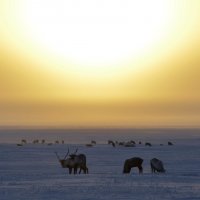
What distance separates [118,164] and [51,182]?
1610cm

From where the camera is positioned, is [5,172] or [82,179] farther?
[5,172]

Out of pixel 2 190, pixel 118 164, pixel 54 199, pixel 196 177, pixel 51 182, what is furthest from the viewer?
pixel 118 164

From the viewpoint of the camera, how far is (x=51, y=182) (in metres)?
29.4

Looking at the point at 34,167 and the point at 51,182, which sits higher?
the point at 34,167

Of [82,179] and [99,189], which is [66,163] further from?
[99,189]

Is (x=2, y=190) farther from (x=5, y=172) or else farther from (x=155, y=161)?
(x=155, y=161)

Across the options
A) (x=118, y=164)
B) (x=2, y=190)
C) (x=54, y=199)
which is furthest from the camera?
(x=118, y=164)

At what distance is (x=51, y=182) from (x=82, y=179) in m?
1.99

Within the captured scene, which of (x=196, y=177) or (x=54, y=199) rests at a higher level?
(x=196, y=177)

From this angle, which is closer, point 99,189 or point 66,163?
point 99,189

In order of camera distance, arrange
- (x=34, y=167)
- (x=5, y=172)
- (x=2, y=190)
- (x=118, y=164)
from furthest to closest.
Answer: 1. (x=118, y=164)
2. (x=34, y=167)
3. (x=5, y=172)
4. (x=2, y=190)

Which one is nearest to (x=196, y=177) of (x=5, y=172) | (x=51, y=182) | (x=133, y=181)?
(x=133, y=181)

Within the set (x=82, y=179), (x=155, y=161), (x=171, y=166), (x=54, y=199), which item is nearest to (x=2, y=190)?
(x=54, y=199)

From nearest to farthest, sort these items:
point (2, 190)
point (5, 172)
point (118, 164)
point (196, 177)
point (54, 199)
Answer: point (54, 199) < point (2, 190) < point (196, 177) < point (5, 172) < point (118, 164)
